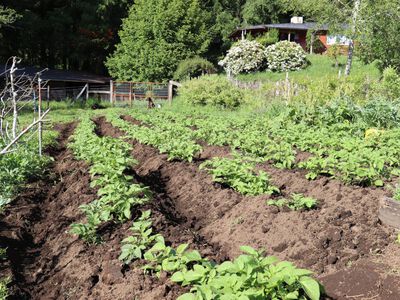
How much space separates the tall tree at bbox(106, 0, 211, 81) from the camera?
34.3 m

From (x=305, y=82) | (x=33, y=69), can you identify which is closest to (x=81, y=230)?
(x=305, y=82)

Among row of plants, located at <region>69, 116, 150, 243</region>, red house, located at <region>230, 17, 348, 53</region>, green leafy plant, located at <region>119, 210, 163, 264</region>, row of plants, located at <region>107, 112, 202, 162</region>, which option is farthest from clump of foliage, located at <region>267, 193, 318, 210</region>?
Result: red house, located at <region>230, 17, 348, 53</region>

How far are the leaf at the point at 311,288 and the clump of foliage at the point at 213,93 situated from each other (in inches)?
686

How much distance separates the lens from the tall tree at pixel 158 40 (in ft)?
112

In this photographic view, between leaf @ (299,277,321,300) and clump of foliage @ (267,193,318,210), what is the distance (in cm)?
236

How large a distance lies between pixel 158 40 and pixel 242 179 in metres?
30.8

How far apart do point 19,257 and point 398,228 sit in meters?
4.15

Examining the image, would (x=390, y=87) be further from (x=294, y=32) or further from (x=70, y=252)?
(x=294, y=32)

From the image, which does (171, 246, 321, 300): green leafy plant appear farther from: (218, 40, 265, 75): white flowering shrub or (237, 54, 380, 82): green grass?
(218, 40, 265, 75): white flowering shrub

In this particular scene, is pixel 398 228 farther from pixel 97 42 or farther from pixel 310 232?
pixel 97 42

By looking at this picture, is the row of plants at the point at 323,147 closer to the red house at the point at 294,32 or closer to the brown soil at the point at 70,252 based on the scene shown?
the brown soil at the point at 70,252

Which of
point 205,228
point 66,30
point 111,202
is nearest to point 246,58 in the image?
point 66,30

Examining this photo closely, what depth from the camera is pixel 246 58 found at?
34.1 metres

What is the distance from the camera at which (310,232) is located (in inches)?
179
